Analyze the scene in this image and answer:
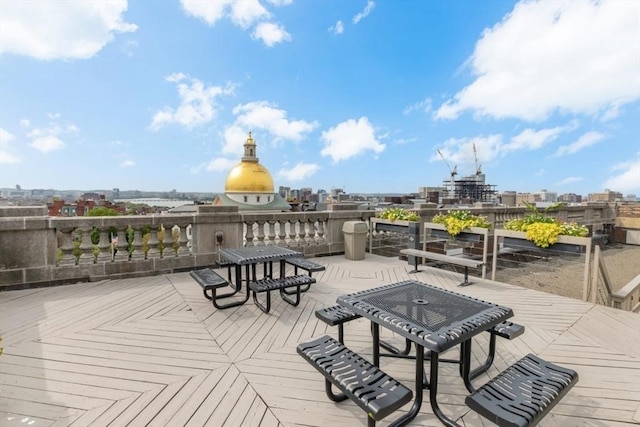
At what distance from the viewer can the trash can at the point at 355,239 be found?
806 centimetres

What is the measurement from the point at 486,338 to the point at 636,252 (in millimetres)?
16695

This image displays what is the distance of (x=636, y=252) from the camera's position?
1496 cm

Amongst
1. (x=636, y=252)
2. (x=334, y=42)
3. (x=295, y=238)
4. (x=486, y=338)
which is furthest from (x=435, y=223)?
(x=636, y=252)

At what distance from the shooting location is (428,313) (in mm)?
2666

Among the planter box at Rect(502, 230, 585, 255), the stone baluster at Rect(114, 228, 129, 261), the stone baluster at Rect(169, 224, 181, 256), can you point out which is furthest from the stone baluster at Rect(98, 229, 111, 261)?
the planter box at Rect(502, 230, 585, 255)

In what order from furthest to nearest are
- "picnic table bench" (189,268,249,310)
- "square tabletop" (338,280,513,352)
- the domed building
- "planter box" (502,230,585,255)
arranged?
the domed building, "planter box" (502,230,585,255), "picnic table bench" (189,268,249,310), "square tabletop" (338,280,513,352)

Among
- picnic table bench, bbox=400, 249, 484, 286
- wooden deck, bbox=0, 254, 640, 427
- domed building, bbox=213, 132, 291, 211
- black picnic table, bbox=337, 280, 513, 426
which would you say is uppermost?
domed building, bbox=213, 132, 291, 211

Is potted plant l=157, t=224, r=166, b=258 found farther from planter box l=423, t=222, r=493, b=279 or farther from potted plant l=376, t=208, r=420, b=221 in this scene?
planter box l=423, t=222, r=493, b=279

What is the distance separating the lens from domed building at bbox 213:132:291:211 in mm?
54750

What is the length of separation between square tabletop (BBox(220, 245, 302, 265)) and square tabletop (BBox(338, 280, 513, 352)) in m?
2.07

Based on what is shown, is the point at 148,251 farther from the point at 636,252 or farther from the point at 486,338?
the point at 636,252

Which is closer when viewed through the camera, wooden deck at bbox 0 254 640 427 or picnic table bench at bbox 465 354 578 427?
picnic table bench at bbox 465 354 578 427

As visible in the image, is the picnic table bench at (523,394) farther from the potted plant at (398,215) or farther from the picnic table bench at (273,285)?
the potted plant at (398,215)

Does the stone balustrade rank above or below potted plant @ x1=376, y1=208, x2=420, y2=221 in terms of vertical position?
below
